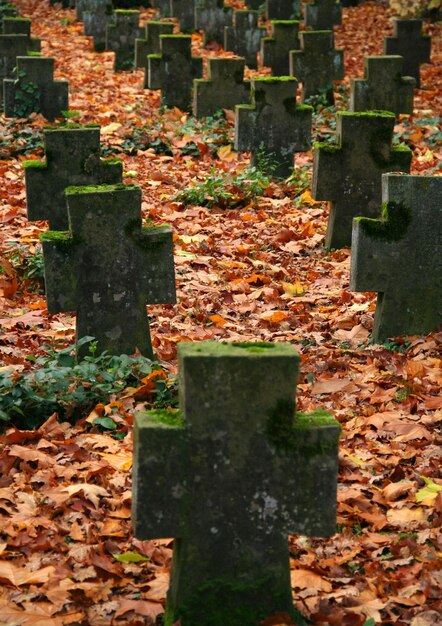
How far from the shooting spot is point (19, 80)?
1403 centimetres

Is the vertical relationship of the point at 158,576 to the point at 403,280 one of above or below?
below

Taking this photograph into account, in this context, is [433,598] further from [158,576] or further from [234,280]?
[234,280]

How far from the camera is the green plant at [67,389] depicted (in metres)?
5.59

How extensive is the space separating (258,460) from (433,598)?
93cm

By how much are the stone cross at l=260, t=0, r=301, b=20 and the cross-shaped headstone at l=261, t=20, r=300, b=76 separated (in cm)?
534

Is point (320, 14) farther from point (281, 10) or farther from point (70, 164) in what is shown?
point (70, 164)

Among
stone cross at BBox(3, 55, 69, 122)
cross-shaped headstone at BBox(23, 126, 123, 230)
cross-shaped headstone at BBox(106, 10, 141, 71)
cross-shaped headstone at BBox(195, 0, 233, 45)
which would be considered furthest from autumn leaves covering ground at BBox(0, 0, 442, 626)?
cross-shaped headstone at BBox(195, 0, 233, 45)

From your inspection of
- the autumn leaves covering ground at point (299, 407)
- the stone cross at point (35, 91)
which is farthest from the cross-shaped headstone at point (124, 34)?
the autumn leaves covering ground at point (299, 407)

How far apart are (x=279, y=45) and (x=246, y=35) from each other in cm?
204

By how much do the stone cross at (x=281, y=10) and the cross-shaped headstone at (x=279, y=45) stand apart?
210 inches

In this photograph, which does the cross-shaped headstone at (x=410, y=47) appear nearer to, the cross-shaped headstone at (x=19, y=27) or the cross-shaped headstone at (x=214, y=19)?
the cross-shaped headstone at (x=214, y=19)

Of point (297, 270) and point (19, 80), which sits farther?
point (19, 80)

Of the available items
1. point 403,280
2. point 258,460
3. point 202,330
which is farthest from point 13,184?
point 258,460

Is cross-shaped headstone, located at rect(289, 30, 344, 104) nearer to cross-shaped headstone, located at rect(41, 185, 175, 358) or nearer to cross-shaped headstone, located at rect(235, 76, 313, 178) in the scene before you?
cross-shaped headstone, located at rect(235, 76, 313, 178)
